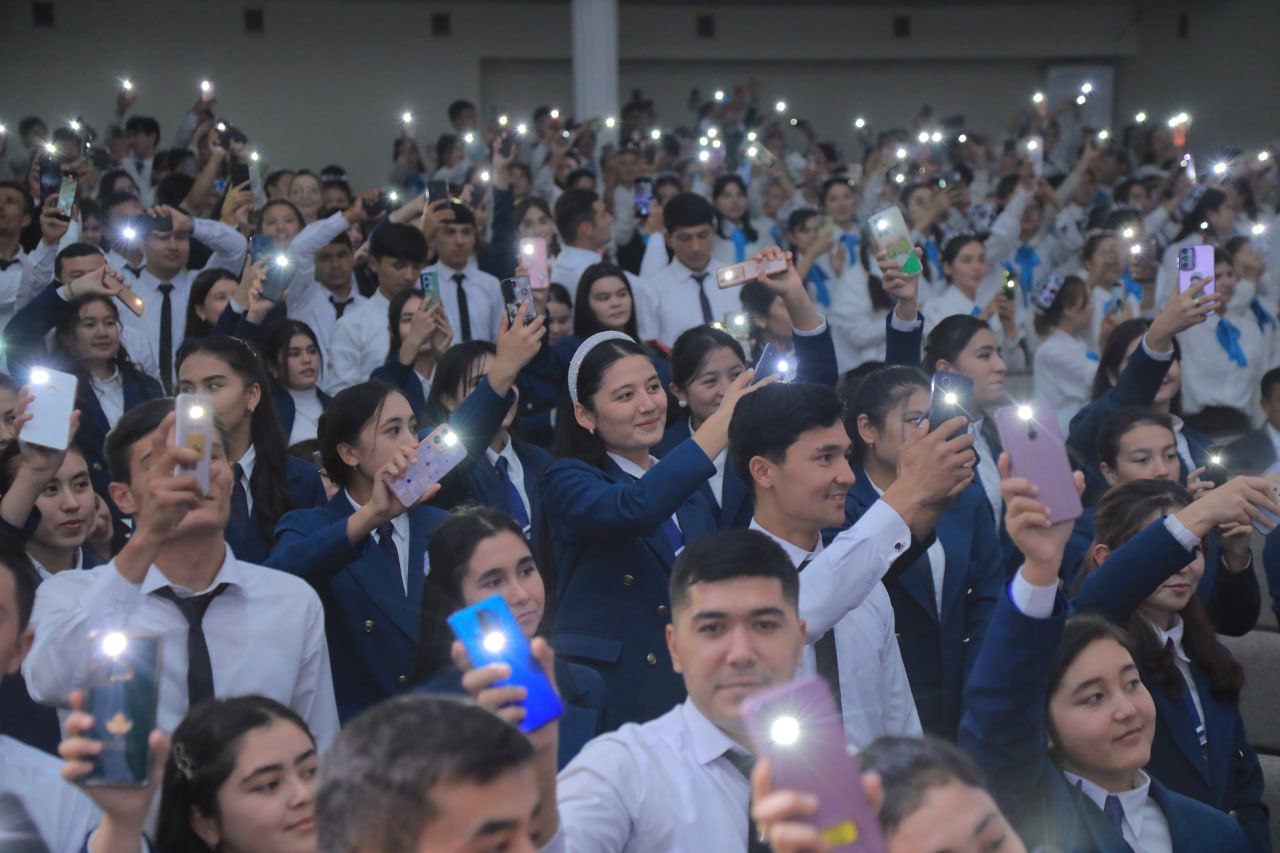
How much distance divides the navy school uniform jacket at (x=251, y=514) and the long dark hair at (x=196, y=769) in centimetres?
136

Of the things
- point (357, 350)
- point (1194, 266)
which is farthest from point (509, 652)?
point (357, 350)

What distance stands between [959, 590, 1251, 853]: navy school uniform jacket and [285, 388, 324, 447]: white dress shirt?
305 centimetres

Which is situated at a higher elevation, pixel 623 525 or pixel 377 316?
pixel 377 316

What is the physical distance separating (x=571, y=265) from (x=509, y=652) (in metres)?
5.12

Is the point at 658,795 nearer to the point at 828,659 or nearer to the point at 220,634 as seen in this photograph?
the point at 828,659

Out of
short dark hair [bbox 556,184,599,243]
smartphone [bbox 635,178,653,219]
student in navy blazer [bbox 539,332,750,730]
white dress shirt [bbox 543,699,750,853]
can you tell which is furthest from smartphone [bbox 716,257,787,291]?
smartphone [bbox 635,178,653,219]

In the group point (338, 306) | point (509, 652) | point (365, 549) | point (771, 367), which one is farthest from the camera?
point (338, 306)

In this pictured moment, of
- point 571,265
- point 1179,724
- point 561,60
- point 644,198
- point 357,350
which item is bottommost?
point 1179,724

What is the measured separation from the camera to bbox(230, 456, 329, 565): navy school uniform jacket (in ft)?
11.3

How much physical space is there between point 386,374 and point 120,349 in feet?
3.07

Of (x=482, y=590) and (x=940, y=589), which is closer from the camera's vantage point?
(x=482, y=590)

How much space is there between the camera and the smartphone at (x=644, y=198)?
7.73 metres

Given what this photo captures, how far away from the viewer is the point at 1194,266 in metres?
4.27

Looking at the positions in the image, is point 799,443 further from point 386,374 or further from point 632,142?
point 632,142
